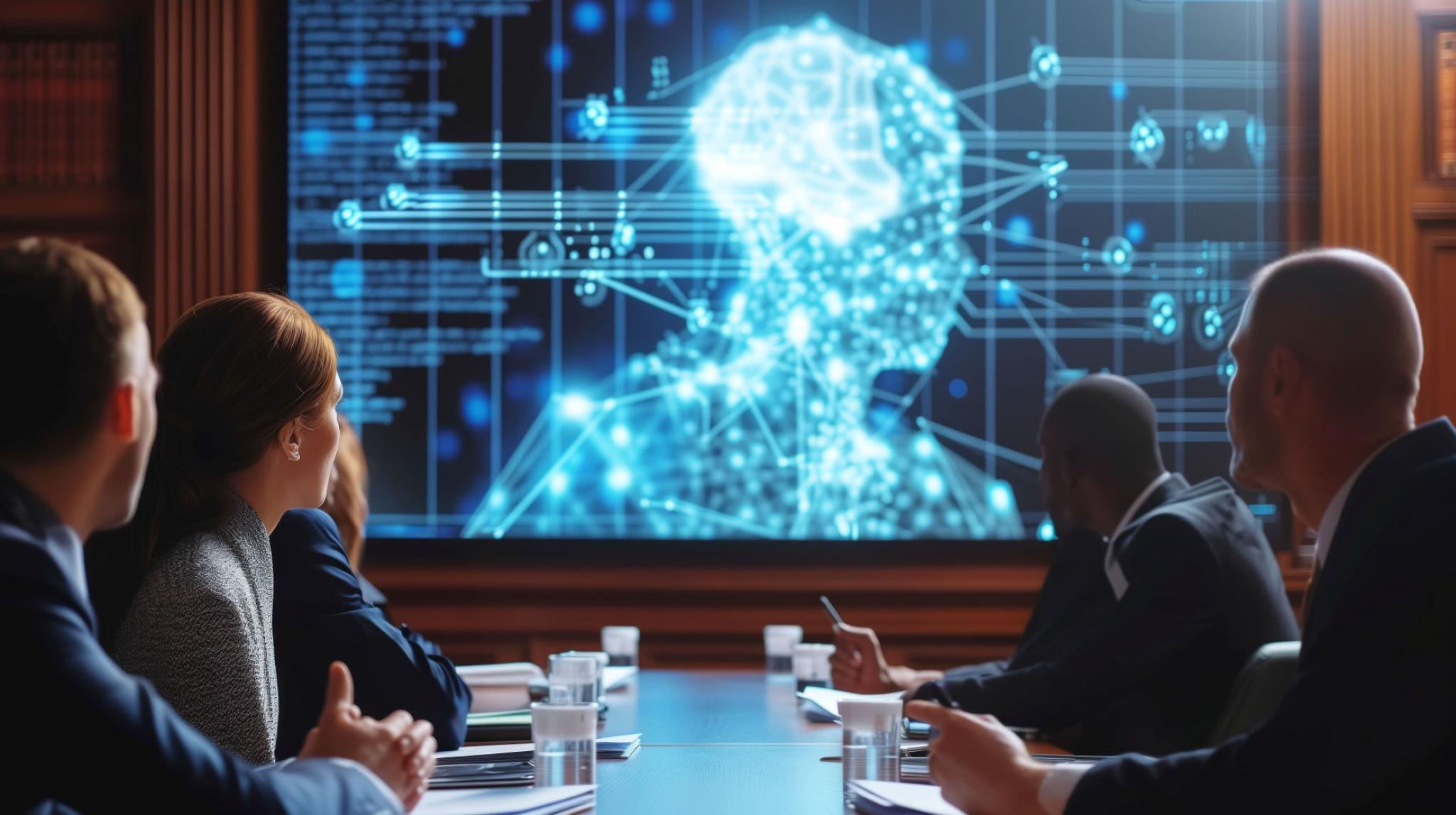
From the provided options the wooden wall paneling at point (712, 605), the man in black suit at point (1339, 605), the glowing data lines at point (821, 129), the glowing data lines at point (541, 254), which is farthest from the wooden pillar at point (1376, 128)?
the man in black suit at point (1339, 605)

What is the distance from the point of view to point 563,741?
1463mm

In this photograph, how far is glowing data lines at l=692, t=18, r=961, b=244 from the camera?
12.5 feet

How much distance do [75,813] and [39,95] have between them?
3500 mm

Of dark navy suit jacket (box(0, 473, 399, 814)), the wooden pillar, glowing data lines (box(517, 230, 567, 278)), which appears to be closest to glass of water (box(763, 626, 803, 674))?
glowing data lines (box(517, 230, 567, 278))

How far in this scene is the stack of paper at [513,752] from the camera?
5.37 feet

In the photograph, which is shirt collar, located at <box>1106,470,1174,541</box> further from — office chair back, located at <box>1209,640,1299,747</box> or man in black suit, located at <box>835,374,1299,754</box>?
office chair back, located at <box>1209,640,1299,747</box>

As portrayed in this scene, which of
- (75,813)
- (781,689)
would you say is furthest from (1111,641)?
(75,813)

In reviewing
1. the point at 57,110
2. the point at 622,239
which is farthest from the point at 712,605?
the point at 57,110

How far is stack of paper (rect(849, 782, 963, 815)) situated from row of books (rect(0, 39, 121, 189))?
336cm

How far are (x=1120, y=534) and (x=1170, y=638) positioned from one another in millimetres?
331

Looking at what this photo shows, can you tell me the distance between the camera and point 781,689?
273cm

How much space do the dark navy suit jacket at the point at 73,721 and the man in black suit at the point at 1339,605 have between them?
2.44 ft

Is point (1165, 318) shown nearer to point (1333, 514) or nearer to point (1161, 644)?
point (1161, 644)

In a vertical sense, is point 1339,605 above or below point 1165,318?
below
